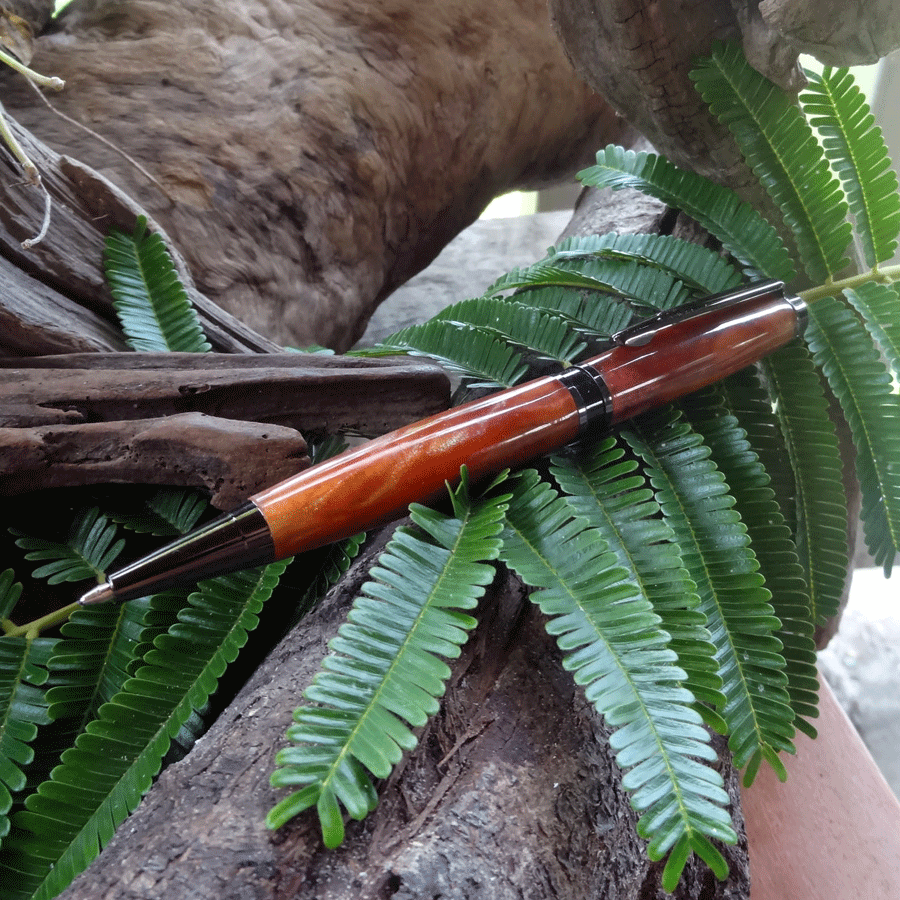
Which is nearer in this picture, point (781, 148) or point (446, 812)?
point (446, 812)

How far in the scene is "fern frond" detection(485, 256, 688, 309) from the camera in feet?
3.59

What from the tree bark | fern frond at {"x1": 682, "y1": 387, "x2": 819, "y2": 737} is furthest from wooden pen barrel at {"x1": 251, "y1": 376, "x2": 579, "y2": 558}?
fern frond at {"x1": 682, "y1": 387, "x2": 819, "y2": 737}

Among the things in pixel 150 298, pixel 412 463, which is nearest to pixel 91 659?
pixel 412 463

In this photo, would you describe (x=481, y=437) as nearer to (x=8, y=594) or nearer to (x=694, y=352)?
(x=694, y=352)

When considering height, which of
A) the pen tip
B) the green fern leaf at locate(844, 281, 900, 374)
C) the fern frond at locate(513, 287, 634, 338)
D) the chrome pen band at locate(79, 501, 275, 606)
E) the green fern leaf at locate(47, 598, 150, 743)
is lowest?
the green fern leaf at locate(47, 598, 150, 743)

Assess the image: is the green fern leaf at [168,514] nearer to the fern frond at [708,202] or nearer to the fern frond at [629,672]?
the fern frond at [629,672]

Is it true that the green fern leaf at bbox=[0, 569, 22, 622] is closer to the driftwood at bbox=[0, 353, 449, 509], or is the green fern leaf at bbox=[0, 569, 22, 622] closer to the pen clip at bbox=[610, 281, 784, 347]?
the driftwood at bbox=[0, 353, 449, 509]

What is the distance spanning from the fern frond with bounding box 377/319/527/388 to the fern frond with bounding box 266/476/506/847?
0.30m

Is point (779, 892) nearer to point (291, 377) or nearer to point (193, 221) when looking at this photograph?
point (291, 377)

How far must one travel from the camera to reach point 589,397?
2.87 feet

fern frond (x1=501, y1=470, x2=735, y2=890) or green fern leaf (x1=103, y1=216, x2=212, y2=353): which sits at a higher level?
fern frond (x1=501, y1=470, x2=735, y2=890)

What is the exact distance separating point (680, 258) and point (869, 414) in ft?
1.16

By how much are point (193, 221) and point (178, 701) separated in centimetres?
103

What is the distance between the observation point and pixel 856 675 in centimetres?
186
